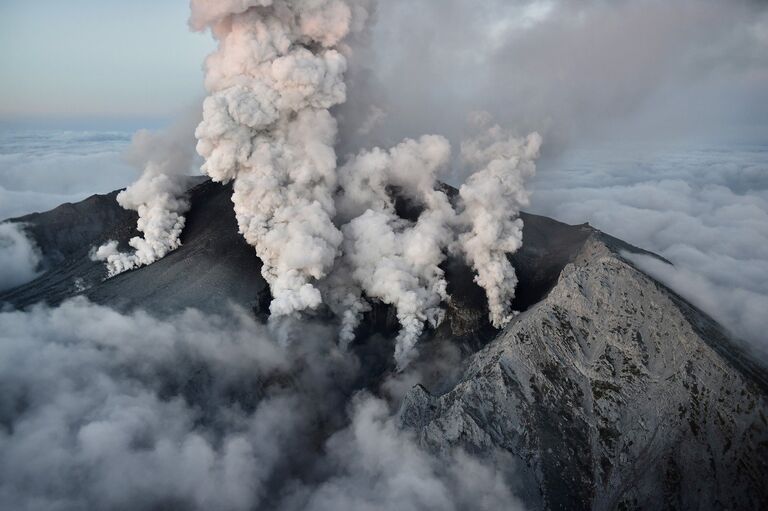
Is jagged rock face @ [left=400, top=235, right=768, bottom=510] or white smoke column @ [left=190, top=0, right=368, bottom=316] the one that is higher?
white smoke column @ [left=190, top=0, right=368, bottom=316]

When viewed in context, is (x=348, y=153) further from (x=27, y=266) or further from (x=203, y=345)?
(x=27, y=266)

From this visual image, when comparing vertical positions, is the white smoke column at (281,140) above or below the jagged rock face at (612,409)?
above

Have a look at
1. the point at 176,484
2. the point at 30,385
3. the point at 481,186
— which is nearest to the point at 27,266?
the point at 30,385

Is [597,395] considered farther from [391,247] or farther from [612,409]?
[391,247]

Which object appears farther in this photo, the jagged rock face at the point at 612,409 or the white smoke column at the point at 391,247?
the white smoke column at the point at 391,247

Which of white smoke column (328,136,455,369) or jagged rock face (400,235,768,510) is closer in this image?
jagged rock face (400,235,768,510)

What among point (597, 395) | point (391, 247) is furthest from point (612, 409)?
point (391, 247)
